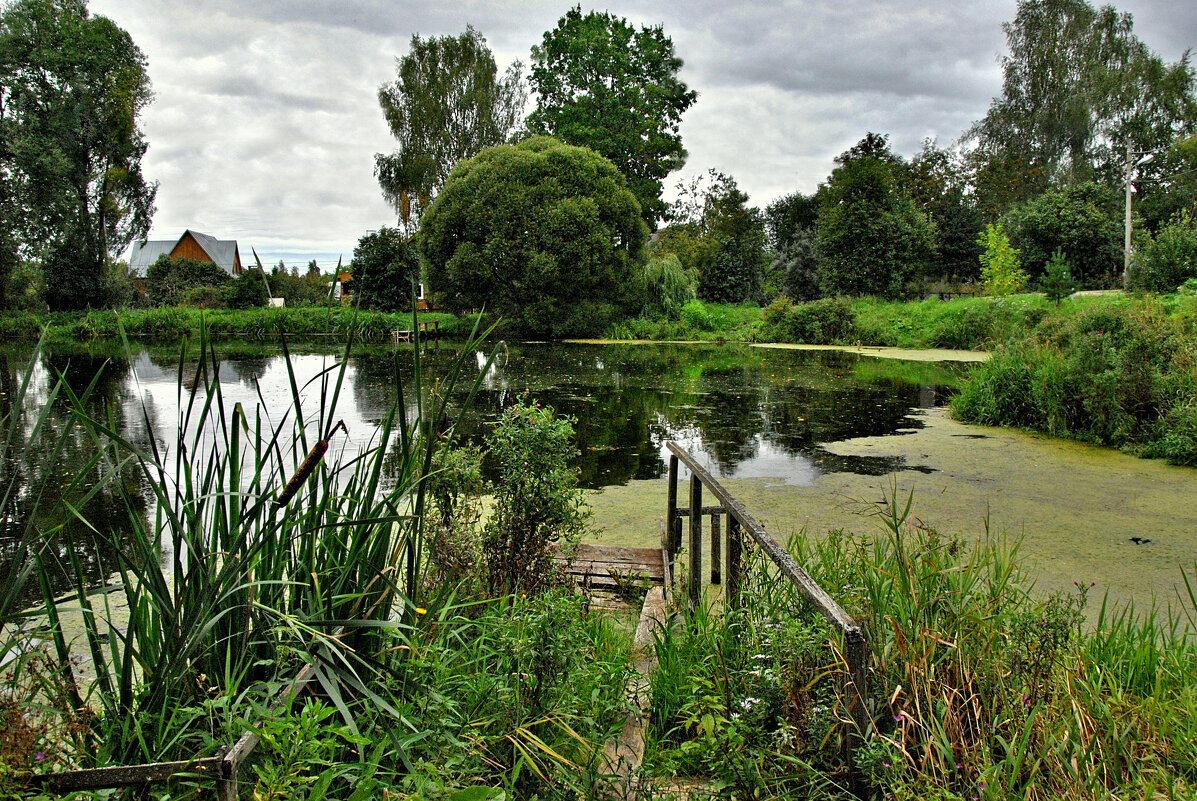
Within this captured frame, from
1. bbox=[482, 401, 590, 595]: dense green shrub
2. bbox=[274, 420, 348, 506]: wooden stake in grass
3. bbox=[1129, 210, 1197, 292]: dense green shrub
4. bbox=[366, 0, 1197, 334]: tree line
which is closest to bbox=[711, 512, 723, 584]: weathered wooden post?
bbox=[482, 401, 590, 595]: dense green shrub

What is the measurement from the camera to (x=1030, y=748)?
1899 millimetres

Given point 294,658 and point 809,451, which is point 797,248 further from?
point 294,658

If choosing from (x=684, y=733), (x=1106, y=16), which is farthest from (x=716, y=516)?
(x=1106, y=16)

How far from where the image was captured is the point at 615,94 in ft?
96.5

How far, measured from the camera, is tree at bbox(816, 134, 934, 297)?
24656 millimetres

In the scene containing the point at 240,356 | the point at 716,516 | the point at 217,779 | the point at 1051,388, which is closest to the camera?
the point at 217,779

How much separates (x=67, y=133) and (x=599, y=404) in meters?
25.8

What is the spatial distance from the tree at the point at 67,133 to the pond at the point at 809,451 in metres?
13.3

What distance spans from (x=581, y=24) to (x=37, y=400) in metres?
24.5

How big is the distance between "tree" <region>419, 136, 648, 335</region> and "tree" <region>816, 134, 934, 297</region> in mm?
6322

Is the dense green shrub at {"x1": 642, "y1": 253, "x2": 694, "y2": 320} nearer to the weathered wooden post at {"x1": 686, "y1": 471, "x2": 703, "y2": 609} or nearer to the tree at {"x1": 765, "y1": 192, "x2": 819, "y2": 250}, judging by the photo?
the tree at {"x1": 765, "y1": 192, "x2": 819, "y2": 250}

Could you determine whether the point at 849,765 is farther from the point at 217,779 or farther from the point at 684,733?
the point at 217,779

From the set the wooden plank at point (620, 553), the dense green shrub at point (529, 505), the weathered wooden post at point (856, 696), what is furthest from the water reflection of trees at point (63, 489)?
the wooden plank at point (620, 553)

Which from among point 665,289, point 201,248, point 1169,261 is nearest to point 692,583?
point 1169,261
